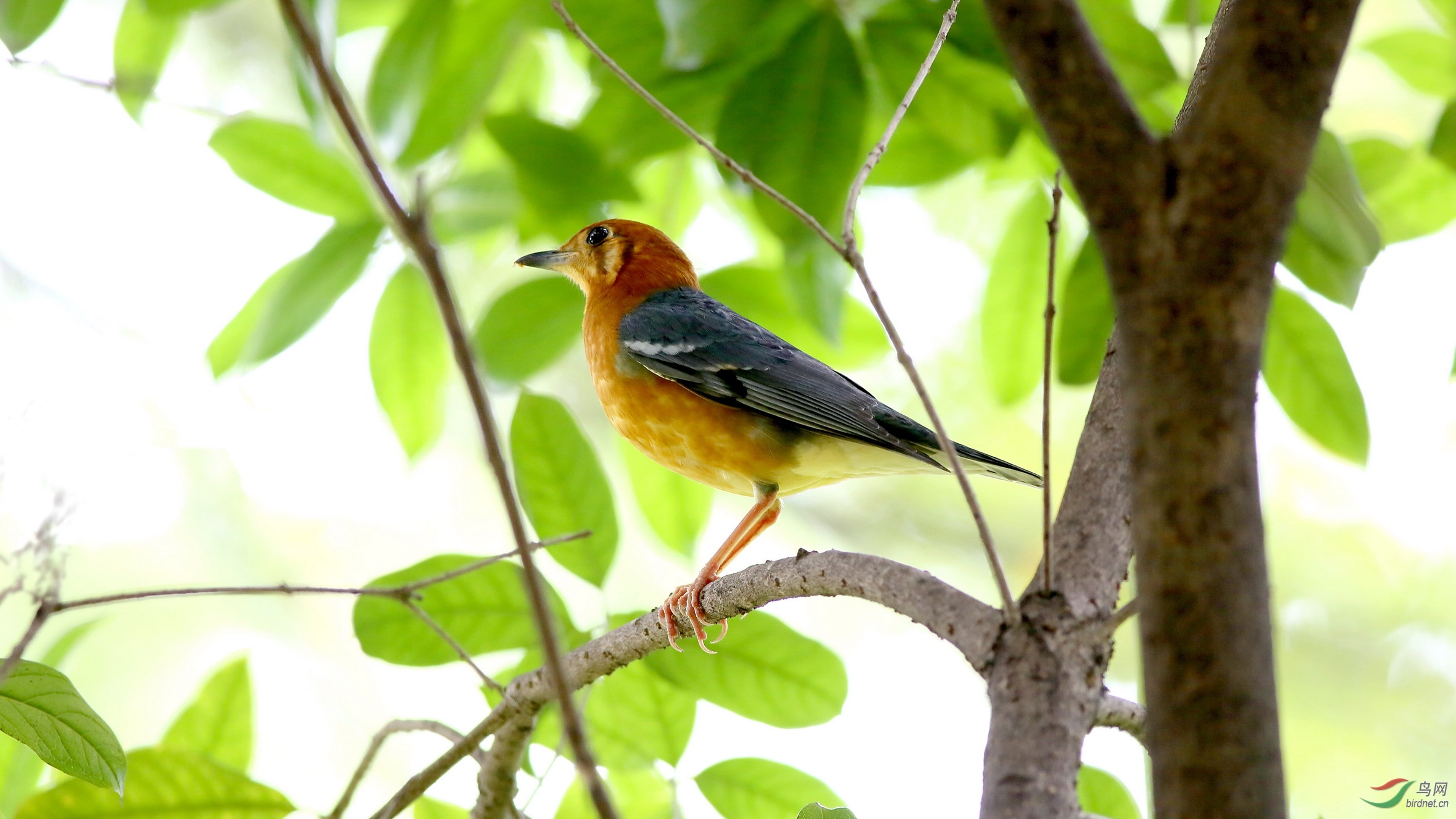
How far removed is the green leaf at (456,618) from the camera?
2.88 meters

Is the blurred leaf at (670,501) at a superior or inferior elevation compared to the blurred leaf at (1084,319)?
inferior

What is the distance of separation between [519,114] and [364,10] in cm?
95

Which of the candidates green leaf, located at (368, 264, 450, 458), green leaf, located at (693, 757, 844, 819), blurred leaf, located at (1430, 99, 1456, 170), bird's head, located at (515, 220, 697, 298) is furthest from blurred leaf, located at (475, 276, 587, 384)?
blurred leaf, located at (1430, 99, 1456, 170)

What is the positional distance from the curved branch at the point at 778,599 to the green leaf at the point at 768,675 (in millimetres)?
126

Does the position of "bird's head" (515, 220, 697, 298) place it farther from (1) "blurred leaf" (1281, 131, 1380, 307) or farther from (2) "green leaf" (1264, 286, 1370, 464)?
(1) "blurred leaf" (1281, 131, 1380, 307)

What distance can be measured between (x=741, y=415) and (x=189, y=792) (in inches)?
91.2

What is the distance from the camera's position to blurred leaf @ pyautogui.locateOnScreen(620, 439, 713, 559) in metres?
3.92

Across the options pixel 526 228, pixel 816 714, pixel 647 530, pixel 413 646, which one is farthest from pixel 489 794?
pixel 526 228

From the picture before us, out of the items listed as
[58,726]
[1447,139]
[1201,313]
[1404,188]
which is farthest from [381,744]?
[1404,188]

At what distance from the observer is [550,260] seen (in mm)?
5133

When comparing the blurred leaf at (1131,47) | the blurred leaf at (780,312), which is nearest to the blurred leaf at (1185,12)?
the blurred leaf at (1131,47)

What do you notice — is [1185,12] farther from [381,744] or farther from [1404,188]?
[381,744]

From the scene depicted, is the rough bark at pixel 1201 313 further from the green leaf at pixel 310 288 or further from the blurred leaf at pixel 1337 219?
the green leaf at pixel 310 288

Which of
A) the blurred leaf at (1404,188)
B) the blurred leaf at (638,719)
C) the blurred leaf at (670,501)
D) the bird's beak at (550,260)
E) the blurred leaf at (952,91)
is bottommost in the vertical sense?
the blurred leaf at (638,719)
